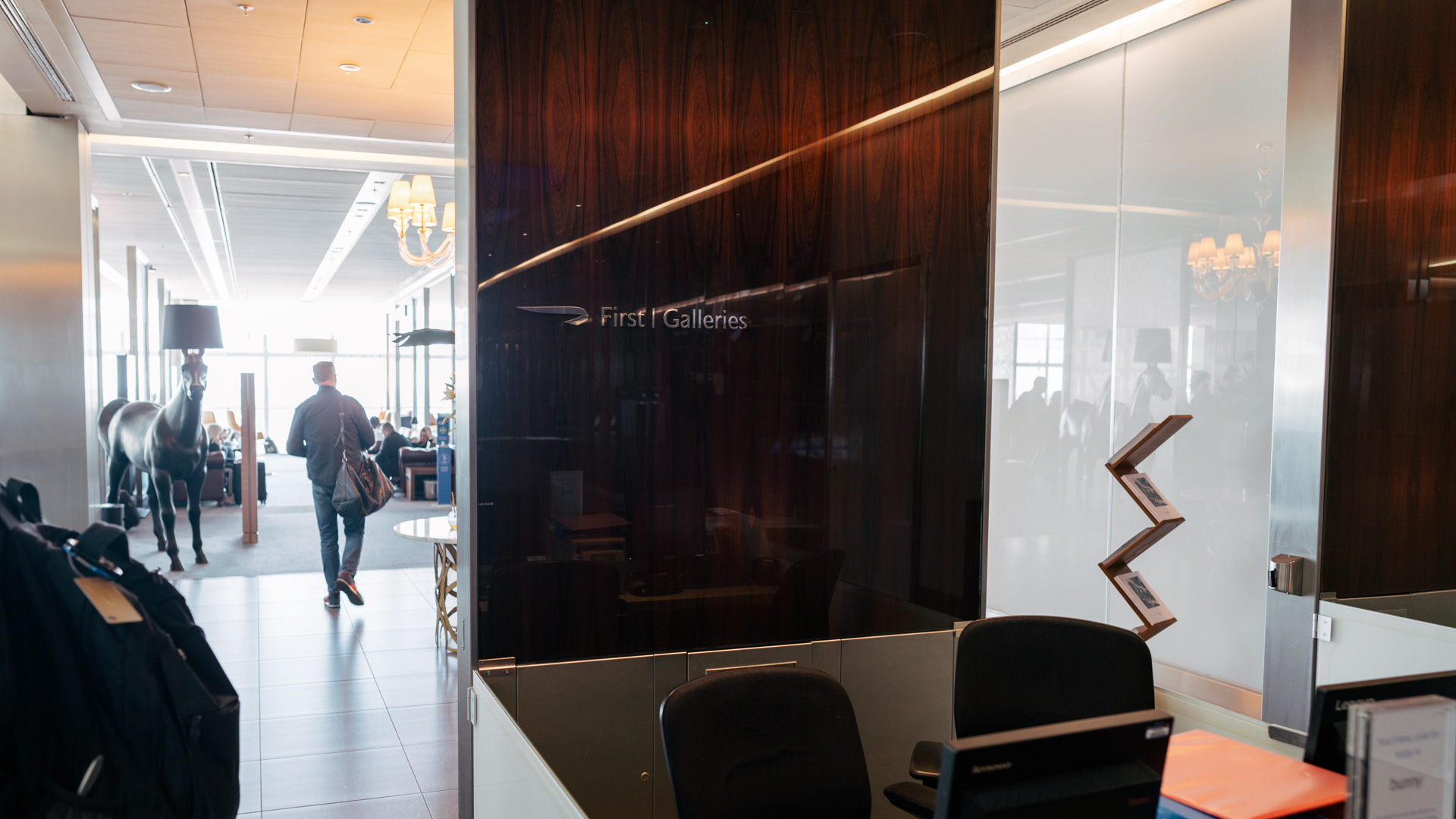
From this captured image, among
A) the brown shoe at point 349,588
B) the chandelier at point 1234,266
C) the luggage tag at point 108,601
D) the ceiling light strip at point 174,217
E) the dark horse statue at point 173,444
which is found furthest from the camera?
the dark horse statue at point 173,444

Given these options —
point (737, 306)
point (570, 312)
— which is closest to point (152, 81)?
point (570, 312)

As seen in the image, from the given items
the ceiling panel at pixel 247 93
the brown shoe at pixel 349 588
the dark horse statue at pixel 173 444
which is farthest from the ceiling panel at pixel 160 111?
the brown shoe at pixel 349 588

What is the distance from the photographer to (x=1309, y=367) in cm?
354

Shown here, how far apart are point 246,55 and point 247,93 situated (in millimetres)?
772

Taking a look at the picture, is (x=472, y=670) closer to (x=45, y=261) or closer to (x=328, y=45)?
(x=328, y=45)

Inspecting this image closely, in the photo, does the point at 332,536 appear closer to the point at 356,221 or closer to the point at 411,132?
the point at 411,132

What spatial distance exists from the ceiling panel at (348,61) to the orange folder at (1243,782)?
4529mm

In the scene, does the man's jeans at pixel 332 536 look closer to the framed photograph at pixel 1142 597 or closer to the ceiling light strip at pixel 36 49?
the ceiling light strip at pixel 36 49

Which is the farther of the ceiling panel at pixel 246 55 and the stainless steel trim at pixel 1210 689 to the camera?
the ceiling panel at pixel 246 55

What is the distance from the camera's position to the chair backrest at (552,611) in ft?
9.18

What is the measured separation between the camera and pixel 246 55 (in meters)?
4.68

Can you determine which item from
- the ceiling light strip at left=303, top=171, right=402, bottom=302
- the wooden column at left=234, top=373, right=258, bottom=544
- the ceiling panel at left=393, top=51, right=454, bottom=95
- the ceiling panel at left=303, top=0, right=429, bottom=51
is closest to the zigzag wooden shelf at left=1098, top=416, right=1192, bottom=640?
the ceiling panel at left=303, top=0, right=429, bottom=51

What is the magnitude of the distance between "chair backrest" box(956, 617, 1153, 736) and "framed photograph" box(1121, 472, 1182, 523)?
1000mm

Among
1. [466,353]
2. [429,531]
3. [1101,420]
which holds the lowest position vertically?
[429,531]
